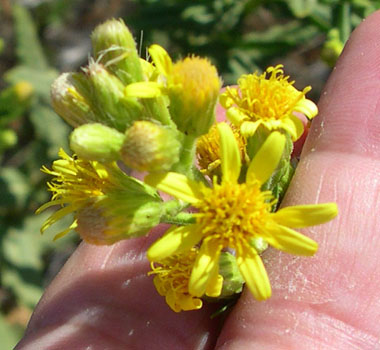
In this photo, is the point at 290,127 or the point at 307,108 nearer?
the point at 290,127

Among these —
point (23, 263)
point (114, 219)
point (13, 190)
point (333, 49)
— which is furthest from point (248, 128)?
point (23, 263)

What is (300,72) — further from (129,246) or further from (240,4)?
(129,246)

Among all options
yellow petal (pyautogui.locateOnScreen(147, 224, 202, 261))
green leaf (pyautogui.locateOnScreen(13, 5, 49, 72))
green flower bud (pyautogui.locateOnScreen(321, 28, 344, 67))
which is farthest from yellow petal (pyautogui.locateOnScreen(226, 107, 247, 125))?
green leaf (pyautogui.locateOnScreen(13, 5, 49, 72))

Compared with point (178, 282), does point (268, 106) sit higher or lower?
higher

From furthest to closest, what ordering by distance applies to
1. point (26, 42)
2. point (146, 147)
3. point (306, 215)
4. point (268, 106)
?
point (26, 42) → point (268, 106) → point (306, 215) → point (146, 147)

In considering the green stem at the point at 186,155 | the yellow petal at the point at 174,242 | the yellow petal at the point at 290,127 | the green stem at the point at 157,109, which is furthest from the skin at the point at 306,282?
the green stem at the point at 157,109

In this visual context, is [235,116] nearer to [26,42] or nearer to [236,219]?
[236,219]
